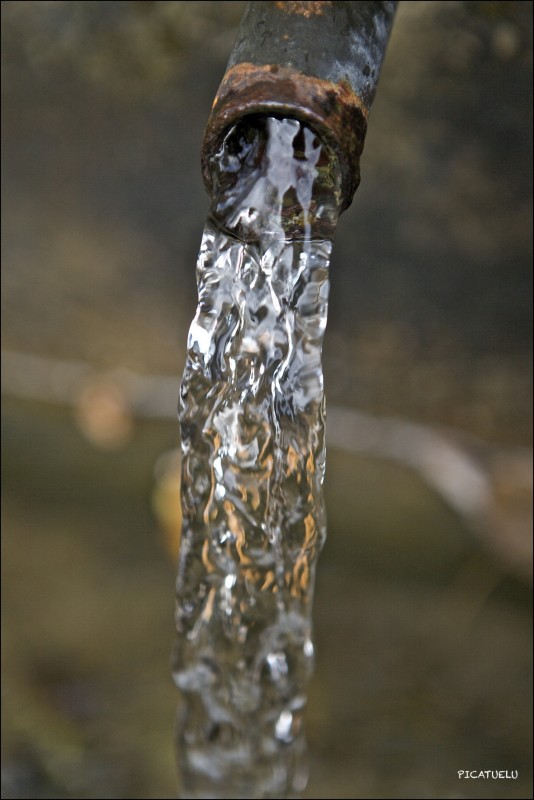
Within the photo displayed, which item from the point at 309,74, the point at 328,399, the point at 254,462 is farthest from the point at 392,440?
the point at 309,74

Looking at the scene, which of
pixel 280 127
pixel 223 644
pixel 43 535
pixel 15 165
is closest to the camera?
pixel 280 127

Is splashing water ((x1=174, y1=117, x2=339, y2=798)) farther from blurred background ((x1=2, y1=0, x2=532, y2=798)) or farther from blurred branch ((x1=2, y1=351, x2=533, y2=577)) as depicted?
blurred branch ((x1=2, y1=351, x2=533, y2=577))

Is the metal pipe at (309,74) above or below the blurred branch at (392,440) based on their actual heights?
below

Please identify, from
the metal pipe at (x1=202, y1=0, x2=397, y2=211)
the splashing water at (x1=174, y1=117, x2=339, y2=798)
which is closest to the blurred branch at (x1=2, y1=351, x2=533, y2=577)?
the splashing water at (x1=174, y1=117, x2=339, y2=798)

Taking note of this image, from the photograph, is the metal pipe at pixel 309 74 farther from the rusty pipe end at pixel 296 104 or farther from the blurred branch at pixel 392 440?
the blurred branch at pixel 392 440

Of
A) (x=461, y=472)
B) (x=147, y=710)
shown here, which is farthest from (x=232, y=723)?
(x=461, y=472)

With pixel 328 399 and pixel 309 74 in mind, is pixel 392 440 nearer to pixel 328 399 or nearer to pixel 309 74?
pixel 328 399

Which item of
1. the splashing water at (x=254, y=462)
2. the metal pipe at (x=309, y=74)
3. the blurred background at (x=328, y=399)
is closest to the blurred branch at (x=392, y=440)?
the blurred background at (x=328, y=399)

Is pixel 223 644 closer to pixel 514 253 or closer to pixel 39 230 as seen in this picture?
pixel 514 253
